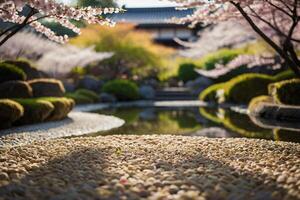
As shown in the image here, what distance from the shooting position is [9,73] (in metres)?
14.6

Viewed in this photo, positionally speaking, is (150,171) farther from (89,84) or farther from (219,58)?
(219,58)

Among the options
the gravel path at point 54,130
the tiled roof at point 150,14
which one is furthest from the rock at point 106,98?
the tiled roof at point 150,14

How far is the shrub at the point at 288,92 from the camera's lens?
45.5 feet

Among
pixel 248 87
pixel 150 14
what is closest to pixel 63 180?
pixel 248 87

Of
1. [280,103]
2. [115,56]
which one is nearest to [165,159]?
[280,103]

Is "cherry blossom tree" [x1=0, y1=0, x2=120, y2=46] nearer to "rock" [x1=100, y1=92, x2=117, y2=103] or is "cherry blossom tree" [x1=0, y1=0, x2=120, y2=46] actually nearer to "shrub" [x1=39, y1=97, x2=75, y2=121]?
"shrub" [x1=39, y1=97, x2=75, y2=121]

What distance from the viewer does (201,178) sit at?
5.36 meters

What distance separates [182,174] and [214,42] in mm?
28435

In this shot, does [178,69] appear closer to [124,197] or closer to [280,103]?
[280,103]

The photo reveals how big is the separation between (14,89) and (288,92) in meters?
8.57

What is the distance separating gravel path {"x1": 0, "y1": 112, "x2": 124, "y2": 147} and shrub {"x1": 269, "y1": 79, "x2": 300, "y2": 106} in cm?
508

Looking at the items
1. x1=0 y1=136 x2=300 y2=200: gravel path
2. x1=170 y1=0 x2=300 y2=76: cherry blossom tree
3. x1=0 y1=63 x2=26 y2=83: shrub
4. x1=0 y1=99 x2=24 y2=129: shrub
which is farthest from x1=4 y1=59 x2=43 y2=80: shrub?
x1=0 y1=136 x2=300 y2=200: gravel path

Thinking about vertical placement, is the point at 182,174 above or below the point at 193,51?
below

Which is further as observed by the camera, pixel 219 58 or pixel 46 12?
pixel 219 58
